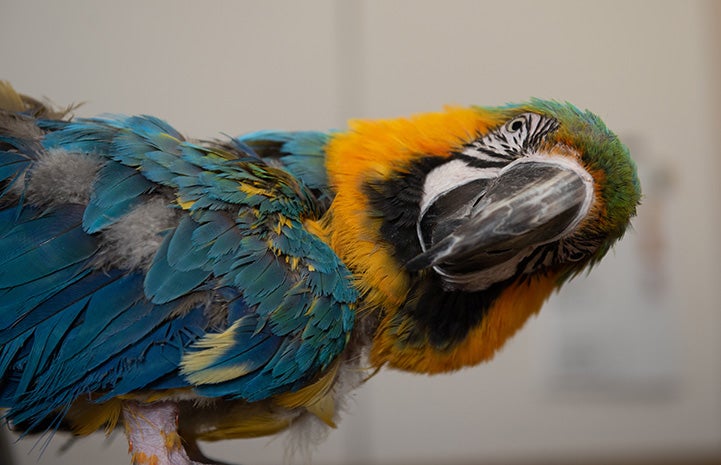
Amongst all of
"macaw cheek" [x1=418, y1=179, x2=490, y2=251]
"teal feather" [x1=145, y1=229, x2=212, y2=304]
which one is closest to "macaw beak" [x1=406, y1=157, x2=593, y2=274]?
"macaw cheek" [x1=418, y1=179, x2=490, y2=251]

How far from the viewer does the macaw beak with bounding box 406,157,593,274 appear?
655mm

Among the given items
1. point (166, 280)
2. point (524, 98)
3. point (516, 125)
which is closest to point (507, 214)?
point (516, 125)

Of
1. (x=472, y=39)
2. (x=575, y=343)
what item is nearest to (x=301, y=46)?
(x=472, y=39)

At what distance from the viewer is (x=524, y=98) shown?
1797 millimetres

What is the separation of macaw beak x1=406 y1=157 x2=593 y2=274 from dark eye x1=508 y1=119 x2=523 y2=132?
0.06 m

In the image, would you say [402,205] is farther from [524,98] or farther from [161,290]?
[524,98]

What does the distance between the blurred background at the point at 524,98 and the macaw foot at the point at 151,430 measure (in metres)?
1.02

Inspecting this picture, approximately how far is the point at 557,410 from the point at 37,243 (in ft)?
5.31

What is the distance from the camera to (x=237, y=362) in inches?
27.7

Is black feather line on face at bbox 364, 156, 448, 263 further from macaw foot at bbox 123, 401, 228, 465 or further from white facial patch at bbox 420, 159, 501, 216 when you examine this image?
macaw foot at bbox 123, 401, 228, 465

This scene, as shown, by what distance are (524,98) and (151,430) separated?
4.50 ft

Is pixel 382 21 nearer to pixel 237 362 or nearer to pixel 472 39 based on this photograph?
pixel 472 39

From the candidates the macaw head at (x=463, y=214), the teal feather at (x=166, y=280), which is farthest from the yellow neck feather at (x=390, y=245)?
the teal feather at (x=166, y=280)

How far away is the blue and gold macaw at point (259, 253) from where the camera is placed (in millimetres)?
692
